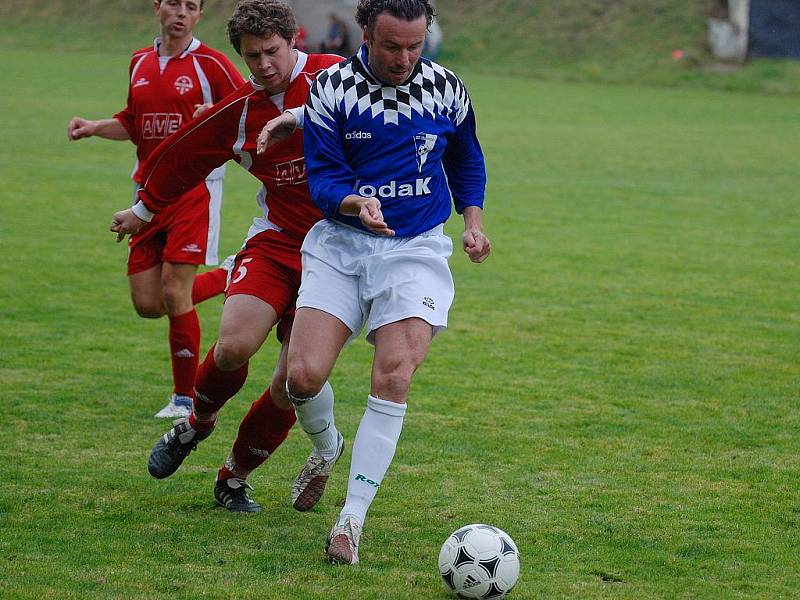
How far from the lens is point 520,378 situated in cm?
772

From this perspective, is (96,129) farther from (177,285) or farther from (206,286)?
(206,286)

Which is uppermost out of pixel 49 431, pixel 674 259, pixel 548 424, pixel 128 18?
pixel 128 18

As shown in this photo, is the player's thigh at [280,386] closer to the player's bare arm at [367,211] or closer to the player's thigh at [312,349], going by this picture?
the player's thigh at [312,349]

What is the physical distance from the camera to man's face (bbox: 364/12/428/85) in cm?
455

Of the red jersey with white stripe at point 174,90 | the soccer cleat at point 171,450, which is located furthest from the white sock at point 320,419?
the red jersey with white stripe at point 174,90

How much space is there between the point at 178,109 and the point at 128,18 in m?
36.6

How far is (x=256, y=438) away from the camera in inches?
206

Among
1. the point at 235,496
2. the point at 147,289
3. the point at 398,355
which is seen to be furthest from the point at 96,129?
the point at 398,355

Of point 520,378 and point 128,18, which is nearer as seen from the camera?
point 520,378

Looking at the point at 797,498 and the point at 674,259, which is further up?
the point at 674,259

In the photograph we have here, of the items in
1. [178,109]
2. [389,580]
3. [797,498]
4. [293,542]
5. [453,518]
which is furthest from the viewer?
[178,109]

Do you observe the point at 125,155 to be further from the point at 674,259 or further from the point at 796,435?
the point at 796,435

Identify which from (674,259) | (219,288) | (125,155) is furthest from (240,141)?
(125,155)

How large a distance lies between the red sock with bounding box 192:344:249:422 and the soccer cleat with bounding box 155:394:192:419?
1.44 m
